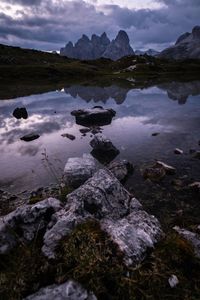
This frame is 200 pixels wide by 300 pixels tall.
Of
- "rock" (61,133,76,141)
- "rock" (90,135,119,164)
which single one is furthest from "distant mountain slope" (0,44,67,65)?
"rock" (90,135,119,164)

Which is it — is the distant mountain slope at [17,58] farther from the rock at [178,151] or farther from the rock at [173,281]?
the rock at [173,281]

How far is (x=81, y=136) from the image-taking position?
26672 mm

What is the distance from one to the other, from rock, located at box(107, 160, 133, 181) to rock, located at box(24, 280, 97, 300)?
9.34m

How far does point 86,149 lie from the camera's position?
889 inches

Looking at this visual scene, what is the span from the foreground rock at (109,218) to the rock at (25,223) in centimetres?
41

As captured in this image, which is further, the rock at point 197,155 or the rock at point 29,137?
the rock at point 29,137

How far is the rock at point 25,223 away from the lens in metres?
8.26

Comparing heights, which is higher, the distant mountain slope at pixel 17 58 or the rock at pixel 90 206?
the rock at pixel 90 206

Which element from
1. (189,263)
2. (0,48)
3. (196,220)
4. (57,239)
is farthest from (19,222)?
(0,48)

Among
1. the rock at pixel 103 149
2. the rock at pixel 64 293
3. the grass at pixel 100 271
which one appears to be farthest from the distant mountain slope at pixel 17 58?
the rock at pixel 64 293

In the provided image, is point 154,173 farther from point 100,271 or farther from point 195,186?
point 100,271

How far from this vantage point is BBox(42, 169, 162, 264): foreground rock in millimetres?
7694

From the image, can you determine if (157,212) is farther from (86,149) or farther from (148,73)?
(148,73)

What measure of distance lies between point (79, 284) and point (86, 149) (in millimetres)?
16245
